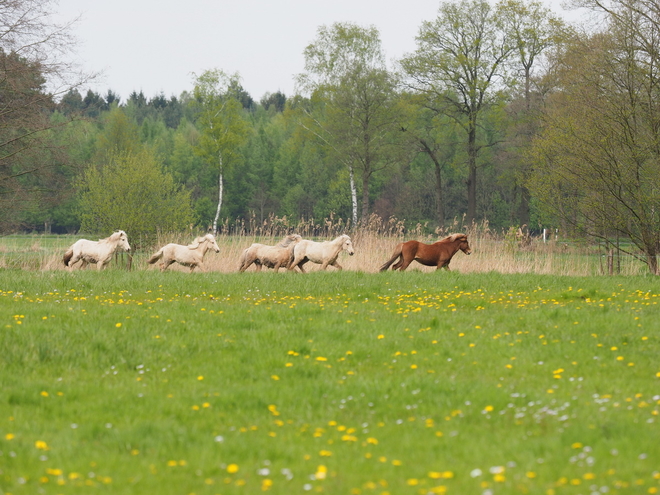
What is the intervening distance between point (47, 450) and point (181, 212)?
28.7 metres

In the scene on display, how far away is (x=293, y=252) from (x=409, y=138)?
3586cm

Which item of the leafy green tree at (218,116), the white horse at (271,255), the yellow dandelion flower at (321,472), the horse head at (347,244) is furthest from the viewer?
the leafy green tree at (218,116)

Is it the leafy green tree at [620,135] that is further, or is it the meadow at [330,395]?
the leafy green tree at [620,135]

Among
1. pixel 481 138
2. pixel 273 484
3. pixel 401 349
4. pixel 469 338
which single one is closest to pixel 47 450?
pixel 273 484

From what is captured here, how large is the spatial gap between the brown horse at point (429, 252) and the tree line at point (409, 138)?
4775 mm

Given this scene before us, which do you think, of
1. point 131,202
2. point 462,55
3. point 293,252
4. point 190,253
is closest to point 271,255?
point 293,252

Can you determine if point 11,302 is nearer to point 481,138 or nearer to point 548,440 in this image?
point 548,440

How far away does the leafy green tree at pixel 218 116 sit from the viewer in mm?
69250

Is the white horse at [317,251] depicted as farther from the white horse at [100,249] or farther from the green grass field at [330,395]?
the green grass field at [330,395]

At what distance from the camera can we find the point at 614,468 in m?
5.17

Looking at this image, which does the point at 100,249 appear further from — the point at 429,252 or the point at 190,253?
the point at 429,252

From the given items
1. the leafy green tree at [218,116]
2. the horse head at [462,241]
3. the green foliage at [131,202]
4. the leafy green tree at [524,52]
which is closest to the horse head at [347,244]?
the horse head at [462,241]

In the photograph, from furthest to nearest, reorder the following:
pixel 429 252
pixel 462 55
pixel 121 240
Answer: pixel 462 55
pixel 121 240
pixel 429 252

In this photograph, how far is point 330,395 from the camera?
7402 mm
